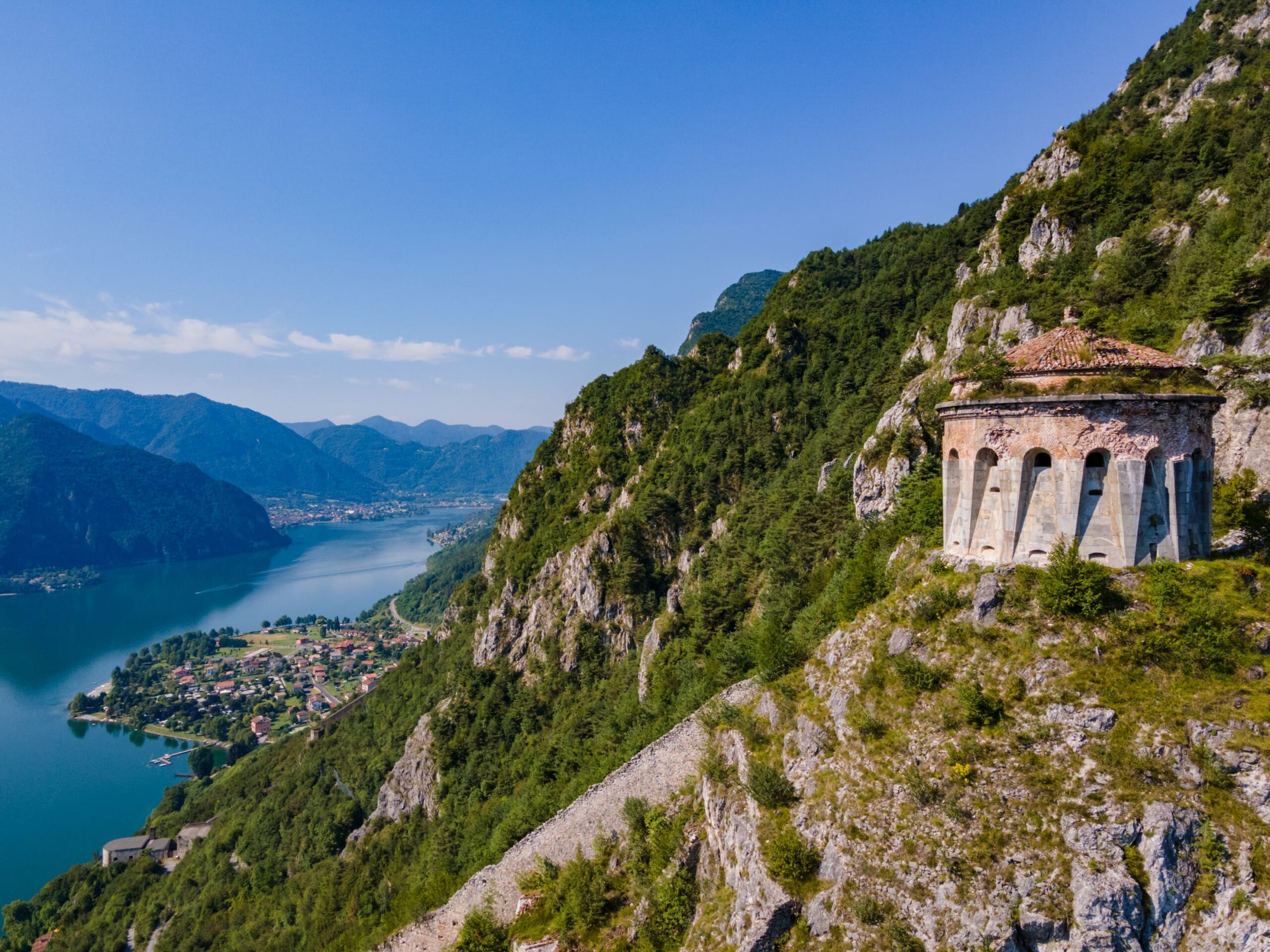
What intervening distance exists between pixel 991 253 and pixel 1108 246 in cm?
920

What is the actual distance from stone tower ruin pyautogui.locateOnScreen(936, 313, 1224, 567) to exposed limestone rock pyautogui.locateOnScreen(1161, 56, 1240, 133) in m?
38.3

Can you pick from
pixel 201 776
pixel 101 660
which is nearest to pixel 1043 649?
pixel 201 776

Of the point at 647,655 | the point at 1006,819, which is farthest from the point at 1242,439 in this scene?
the point at 647,655

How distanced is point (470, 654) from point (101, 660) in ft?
316

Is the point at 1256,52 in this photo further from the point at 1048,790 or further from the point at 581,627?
the point at 581,627

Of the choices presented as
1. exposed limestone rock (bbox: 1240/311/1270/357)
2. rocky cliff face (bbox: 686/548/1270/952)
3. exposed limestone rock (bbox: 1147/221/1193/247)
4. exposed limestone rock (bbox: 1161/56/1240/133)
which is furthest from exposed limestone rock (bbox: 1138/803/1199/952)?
exposed limestone rock (bbox: 1161/56/1240/133)

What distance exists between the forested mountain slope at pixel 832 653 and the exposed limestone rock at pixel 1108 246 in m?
0.91

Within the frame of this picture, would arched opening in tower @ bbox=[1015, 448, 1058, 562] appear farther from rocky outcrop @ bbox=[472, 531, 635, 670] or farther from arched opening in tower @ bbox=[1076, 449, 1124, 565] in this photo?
rocky outcrop @ bbox=[472, 531, 635, 670]

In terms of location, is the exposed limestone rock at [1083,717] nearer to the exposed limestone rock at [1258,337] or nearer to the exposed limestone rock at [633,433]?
the exposed limestone rock at [1258,337]

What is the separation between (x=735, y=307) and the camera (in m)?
148

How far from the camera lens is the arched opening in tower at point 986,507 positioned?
42.3 feet

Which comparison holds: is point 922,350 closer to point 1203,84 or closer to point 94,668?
point 1203,84

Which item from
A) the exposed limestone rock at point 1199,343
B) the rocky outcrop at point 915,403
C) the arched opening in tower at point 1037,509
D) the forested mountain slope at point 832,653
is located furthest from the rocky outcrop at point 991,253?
the arched opening in tower at point 1037,509

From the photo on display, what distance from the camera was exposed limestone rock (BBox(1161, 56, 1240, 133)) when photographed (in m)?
37.5
